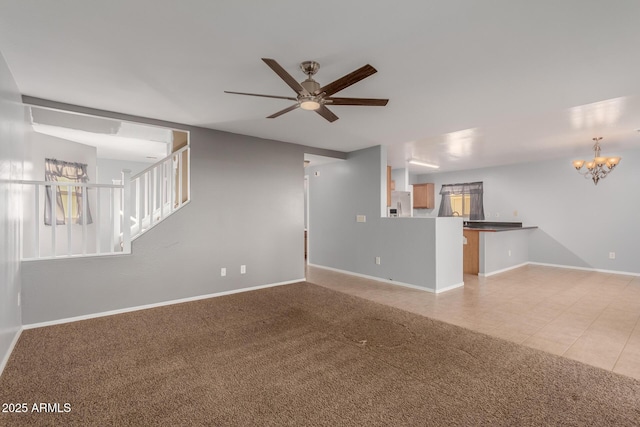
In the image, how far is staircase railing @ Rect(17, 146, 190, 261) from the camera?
3.28 m

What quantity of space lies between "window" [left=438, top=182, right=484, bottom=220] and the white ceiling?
407 centimetres

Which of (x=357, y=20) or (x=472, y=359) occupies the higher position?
(x=357, y=20)

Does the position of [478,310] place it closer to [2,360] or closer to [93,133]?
[2,360]

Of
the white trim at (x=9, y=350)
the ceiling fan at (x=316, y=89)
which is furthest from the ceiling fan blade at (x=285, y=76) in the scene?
the white trim at (x=9, y=350)

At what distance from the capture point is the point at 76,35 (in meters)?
2.04

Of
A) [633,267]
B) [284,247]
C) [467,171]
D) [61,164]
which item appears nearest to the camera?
[61,164]

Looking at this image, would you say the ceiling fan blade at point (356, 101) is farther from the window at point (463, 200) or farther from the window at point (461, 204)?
the window at point (461, 204)

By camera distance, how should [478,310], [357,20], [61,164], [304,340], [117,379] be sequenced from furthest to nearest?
[61,164]
[478,310]
[304,340]
[117,379]
[357,20]

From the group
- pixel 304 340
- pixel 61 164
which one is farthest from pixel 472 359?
pixel 61 164

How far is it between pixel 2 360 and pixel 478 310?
4.61m

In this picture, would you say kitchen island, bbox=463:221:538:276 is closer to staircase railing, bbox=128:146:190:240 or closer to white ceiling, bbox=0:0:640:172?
white ceiling, bbox=0:0:640:172

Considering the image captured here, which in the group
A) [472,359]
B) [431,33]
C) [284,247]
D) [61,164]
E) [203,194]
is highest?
[431,33]

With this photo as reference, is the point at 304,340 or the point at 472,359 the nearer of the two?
the point at 472,359

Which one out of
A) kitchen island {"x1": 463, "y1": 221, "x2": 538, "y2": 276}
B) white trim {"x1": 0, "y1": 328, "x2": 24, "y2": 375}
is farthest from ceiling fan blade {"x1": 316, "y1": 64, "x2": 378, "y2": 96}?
kitchen island {"x1": 463, "y1": 221, "x2": 538, "y2": 276}
